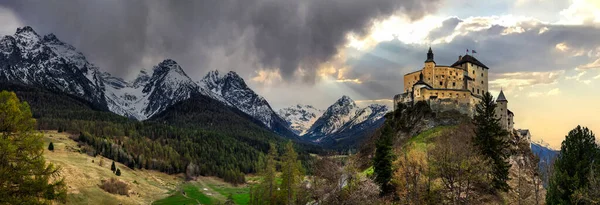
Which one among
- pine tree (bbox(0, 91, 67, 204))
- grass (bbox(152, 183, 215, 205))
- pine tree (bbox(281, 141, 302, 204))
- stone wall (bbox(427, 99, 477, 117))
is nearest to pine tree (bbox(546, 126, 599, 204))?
pine tree (bbox(0, 91, 67, 204))

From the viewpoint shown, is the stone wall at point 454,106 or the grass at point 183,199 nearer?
the stone wall at point 454,106

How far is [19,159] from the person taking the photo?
108 ft

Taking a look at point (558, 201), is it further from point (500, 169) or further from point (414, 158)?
point (414, 158)

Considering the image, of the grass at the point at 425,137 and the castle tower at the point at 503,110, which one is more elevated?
the castle tower at the point at 503,110

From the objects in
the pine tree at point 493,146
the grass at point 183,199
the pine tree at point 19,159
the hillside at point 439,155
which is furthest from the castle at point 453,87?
the pine tree at point 19,159

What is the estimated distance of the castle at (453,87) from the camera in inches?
4705

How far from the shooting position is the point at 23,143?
32781 millimetres

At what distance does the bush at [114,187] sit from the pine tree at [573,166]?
14903cm

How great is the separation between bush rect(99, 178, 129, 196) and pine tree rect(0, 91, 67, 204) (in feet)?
448

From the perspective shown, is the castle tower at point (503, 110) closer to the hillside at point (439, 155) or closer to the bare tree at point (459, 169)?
the hillside at point (439, 155)

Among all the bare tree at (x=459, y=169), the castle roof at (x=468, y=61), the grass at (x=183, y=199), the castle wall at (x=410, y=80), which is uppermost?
the castle roof at (x=468, y=61)

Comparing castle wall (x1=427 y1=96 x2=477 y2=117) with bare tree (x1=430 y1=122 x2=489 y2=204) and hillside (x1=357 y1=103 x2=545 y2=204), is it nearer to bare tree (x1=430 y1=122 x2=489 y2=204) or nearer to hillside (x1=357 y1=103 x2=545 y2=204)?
hillside (x1=357 y1=103 x2=545 y2=204)

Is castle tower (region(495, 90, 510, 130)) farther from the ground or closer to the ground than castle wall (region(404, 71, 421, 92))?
closer to the ground

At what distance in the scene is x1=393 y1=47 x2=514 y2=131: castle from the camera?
120m
